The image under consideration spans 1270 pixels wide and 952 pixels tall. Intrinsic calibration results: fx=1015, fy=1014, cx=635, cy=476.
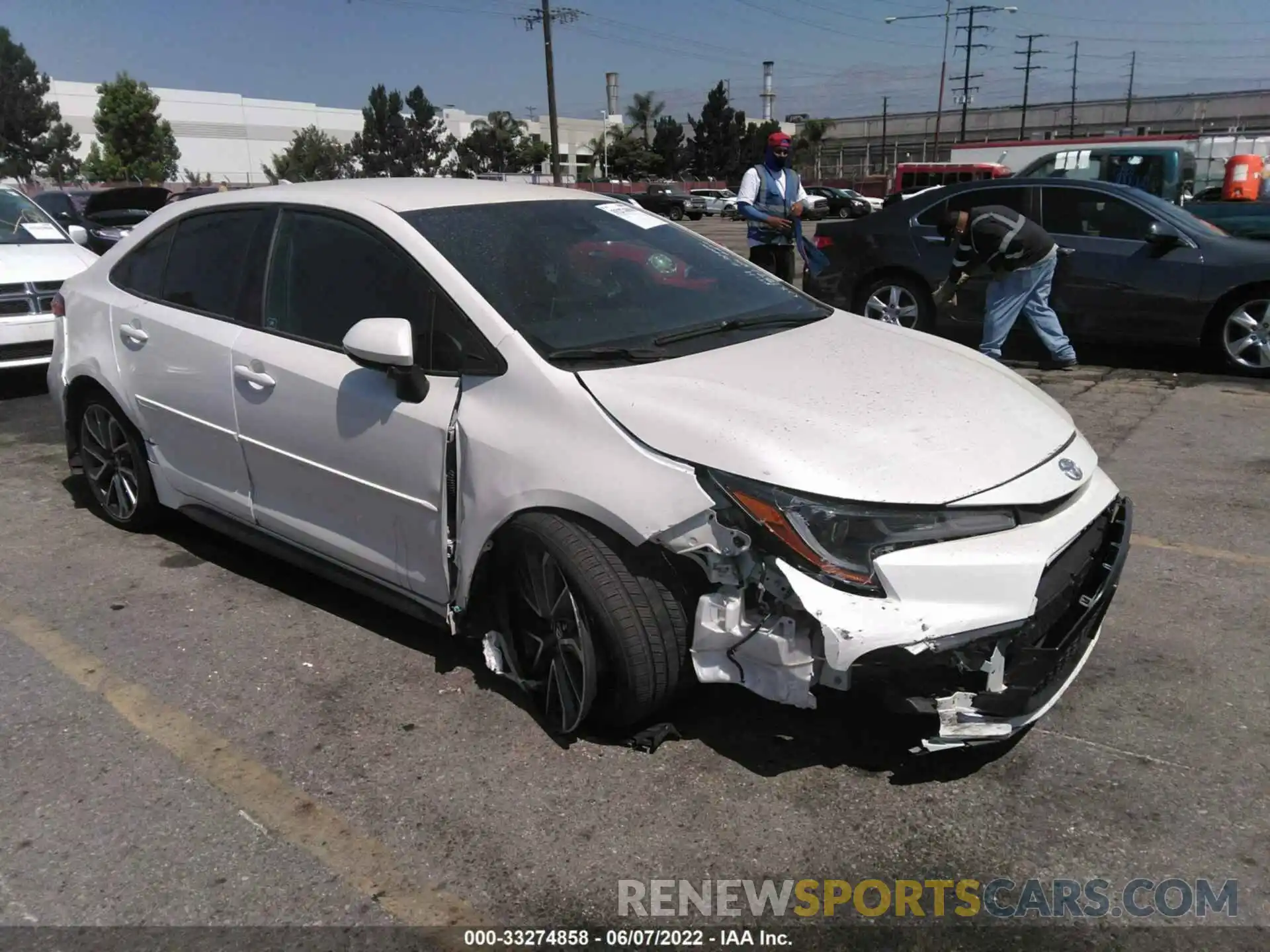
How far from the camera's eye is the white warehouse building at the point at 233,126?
286 ft

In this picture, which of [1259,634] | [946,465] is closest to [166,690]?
[946,465]

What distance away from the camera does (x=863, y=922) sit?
2326mm

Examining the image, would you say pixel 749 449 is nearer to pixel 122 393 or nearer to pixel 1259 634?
pixel 1259 634

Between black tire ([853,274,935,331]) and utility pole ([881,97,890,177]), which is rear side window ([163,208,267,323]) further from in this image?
utility pole ([881,97,890,177])

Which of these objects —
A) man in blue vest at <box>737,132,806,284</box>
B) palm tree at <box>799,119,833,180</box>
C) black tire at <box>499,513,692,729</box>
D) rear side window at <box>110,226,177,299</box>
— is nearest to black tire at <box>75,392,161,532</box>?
rear side window at <box>110,226,177,299</box>

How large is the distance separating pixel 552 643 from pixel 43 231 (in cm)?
795

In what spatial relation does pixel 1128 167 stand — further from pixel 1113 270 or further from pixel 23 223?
pixel 23 223

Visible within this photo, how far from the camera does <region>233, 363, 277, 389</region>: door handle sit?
3.60 metres

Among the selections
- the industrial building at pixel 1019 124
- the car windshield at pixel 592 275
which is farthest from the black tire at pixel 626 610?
the industrial building at pixel 1019 124

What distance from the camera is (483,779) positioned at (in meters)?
2.86

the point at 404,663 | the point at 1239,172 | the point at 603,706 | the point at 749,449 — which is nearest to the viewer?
the point at 749,449

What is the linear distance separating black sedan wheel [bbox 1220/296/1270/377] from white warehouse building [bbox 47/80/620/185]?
278ft

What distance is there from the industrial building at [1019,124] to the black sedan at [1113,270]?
67829 millimetres

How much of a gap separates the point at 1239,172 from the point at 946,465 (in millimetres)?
18383
